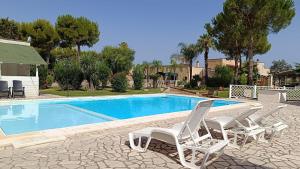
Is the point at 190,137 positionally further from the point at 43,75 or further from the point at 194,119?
the point at 43,75

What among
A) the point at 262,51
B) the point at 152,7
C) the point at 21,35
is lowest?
the point at 262,51

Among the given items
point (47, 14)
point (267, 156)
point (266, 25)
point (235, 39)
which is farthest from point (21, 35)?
point (267, 156)

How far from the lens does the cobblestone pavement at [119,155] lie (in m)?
4.45

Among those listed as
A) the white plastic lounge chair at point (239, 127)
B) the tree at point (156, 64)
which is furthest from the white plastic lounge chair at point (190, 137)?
the tree at point (156, 64)

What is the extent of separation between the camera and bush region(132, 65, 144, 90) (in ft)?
86.9

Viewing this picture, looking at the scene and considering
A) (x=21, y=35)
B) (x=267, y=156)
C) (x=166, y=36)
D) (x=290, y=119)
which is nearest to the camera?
(x=267, y=156)

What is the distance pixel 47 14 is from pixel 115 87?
1685 cm

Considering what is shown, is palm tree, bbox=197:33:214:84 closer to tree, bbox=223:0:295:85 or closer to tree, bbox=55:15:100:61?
tree, bbox=223:0:295:85

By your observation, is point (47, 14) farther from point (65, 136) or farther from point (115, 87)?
point (65, 136)

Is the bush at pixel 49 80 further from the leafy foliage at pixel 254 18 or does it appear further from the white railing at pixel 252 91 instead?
the leafy foliage at pixel 254 18

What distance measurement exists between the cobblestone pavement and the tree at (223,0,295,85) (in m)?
18.0

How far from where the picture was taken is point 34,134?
6.34m

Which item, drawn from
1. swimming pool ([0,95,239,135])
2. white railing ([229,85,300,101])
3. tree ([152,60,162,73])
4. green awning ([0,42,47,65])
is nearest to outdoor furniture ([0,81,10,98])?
green awning ([0,42,47,65])

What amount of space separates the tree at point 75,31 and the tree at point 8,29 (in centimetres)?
519
